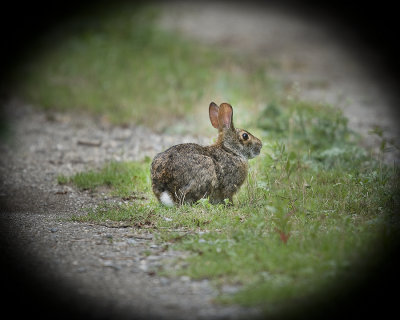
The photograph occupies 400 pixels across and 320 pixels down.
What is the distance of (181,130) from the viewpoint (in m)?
10.9

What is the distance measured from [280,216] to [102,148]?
5.80 metres

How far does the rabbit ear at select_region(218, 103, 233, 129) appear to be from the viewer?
7.29 m

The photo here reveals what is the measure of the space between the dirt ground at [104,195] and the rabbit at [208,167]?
843 mm

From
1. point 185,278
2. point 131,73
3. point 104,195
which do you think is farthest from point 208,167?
point 131,73

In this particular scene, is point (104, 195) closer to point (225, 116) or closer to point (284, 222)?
point (225, 116)

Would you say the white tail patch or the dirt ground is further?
the white tail patch

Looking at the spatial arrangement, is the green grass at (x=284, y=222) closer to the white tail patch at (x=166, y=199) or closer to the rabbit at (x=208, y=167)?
the white tail patch at (x=166, y=199)

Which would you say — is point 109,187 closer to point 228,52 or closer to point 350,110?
point 350,110

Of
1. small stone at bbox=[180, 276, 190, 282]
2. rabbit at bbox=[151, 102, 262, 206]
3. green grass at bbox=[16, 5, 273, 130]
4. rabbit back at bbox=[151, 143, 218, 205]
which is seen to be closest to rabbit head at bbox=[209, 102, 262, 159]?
rabbit at bbox=[151, 102, 262, 206]

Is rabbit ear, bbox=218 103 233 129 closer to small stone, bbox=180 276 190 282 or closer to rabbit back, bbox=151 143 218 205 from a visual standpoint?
rabbit back, bbox=151 143 218 205

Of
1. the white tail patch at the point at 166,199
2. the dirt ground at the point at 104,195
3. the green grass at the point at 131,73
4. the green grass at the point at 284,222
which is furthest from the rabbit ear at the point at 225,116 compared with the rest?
the green grass at the point at 131,73

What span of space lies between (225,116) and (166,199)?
162 cm

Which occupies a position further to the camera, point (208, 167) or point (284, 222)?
point (208, 167)

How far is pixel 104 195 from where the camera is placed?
7906 mm
